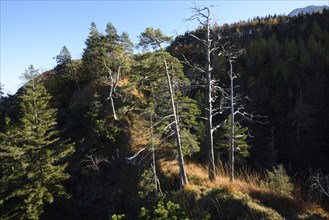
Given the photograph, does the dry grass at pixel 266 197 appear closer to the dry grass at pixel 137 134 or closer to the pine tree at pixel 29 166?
the pine tree at pixel 29 166

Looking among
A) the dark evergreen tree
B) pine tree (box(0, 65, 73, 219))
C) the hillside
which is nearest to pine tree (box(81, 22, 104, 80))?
the hillside

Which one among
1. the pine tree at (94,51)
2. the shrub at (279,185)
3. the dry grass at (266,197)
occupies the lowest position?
the shrub at (279,185)

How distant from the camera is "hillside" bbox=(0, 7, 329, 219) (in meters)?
8.35

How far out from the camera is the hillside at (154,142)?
329 inches

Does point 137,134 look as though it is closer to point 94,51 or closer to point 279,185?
point 94,51

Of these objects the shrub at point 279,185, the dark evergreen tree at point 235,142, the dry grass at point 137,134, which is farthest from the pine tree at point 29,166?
the shrub at point 279,185

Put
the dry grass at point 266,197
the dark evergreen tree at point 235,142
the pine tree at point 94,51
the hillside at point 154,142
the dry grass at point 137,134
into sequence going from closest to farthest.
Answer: the dry grass at point 266,197
the hillside at point 154,142
the dark evergreen tree at point 235,142
the dry grass at point 137,134
the pine tree at point 94,51

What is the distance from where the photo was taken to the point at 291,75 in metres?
56.7

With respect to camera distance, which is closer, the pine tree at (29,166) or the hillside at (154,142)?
the hillside at (154,142)

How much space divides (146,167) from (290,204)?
62.7 ft

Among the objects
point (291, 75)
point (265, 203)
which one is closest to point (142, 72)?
point (265, 203)

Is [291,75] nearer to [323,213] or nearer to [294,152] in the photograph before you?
[294,152]

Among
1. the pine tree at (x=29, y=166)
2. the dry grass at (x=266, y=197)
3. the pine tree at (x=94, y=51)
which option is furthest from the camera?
the pine tree at (x=94, y=51)

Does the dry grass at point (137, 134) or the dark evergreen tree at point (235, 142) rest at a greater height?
the dry grass at point (137, 134)
